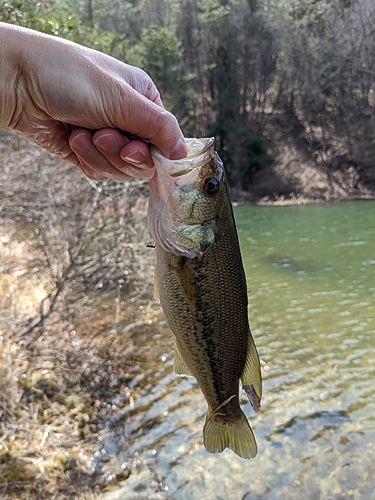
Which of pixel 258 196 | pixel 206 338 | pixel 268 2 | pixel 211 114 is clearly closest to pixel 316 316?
pixel 206 338

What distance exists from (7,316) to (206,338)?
538 centimetres

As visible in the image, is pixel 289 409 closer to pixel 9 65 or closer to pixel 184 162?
pixel 184 162

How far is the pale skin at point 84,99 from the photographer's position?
6.29 feet

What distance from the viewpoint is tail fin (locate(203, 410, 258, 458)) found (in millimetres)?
2154

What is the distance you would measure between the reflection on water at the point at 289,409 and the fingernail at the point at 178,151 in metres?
3.73

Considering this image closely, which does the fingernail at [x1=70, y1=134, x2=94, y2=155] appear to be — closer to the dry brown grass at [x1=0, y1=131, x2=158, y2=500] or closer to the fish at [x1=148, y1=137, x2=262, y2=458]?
the fish at [x1=148, y1=137, x2=262, y2=458]

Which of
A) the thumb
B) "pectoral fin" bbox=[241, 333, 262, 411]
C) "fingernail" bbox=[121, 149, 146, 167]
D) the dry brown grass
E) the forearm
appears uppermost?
the forearm

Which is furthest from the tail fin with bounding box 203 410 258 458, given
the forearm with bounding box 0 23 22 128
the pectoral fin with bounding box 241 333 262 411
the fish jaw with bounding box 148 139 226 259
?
the forearm with bounding box 0 23 22 128

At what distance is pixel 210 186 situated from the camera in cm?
198

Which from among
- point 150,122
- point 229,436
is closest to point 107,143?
point 150,122

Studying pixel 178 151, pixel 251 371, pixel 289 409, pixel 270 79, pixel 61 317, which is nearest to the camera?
pixel 178 151

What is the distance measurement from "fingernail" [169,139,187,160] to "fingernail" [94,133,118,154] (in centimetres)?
28

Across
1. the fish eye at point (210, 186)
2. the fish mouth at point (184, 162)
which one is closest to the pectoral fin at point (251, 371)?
the fish eye at point (210, 186)

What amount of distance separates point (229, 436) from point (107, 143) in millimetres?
1557
